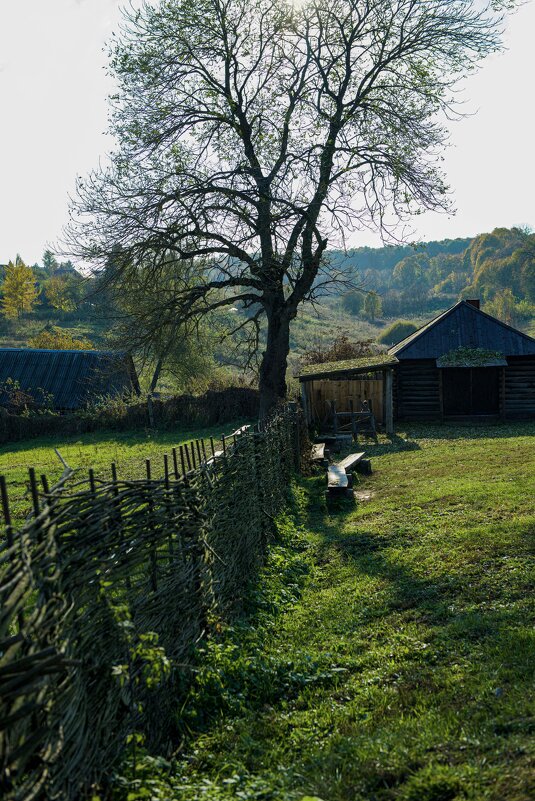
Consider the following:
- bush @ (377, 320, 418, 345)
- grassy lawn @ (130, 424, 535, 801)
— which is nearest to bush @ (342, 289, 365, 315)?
bush @ (377, 320, 418, 345)

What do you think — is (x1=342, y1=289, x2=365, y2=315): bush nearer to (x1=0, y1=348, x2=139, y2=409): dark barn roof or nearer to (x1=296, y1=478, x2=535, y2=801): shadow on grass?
(x1=0, y1=348, x2=139, y2=409): dark barn roof

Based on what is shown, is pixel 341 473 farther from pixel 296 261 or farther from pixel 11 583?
pixel 11 583

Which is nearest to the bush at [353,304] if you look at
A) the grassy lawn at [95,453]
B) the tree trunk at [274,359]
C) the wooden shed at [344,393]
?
the grassy lawn at [95,453]

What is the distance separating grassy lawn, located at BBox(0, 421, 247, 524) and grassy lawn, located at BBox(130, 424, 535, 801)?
8635 mm

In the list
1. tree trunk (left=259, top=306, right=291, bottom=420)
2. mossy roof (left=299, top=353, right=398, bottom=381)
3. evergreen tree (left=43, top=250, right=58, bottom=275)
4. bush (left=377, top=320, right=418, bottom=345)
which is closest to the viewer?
Result: tree trunk (left=259, top=306, right=291, bottom=420)

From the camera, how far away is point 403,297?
143375 millimetres

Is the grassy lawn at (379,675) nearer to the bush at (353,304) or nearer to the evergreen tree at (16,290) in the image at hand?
the evergreen tree at (16,290)

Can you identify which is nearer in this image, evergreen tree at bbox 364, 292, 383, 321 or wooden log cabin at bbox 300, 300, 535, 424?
wooden log cabin at bbox 300, 300, 535, 424

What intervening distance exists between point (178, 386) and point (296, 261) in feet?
82.8

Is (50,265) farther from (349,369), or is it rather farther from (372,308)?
(349,369)

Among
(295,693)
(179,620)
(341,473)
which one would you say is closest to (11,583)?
(179,620)

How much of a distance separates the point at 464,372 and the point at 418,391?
1.98m

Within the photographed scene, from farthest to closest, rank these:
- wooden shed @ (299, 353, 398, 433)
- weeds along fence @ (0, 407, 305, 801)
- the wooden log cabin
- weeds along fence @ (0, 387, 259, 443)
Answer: weeds along fence @ (0, 387, 259, 443) < the wooden log cabin < wooden shed @ (299, 353, 398, 433) < weeds along fence @ (0, 407, 305, 801)

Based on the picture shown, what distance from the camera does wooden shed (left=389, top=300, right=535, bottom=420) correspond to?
26.7 m
